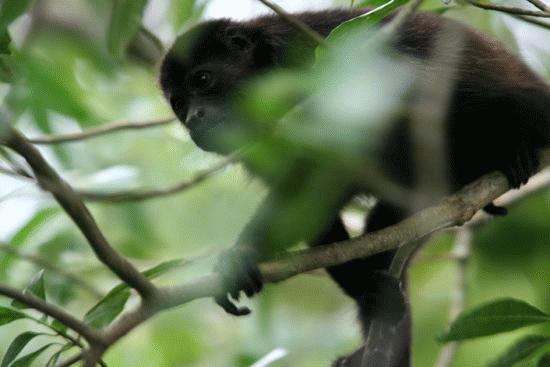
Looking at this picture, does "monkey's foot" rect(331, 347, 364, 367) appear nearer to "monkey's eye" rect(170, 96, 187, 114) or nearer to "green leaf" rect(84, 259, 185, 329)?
"green leaf" rect(84, 259, 185, 329)

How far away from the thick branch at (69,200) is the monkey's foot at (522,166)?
1.67 m

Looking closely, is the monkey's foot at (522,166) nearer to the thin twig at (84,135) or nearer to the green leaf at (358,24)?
the green leaf at (358,24)

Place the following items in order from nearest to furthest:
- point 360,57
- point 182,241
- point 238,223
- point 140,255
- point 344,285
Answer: point 360,57 → point 238,223 → point 344,285 → point 182,241 → point 140,255

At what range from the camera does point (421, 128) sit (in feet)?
9.27

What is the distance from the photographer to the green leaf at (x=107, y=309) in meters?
2.41

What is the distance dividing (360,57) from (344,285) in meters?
2.35

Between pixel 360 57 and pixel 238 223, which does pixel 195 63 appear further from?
pixel 360 57

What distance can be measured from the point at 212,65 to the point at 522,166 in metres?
1.54

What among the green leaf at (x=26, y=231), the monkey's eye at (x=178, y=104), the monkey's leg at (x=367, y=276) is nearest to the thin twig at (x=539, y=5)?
the monkey's leg at (x=367, y=276)

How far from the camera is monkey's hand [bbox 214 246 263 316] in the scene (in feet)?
10.0

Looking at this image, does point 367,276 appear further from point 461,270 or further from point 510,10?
point 510,10

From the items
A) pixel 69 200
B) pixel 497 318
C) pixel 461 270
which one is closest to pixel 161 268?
pixel 69 200

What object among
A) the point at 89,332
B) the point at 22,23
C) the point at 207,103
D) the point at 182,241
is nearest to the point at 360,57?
the point at 89,332

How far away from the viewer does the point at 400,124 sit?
3.26m
